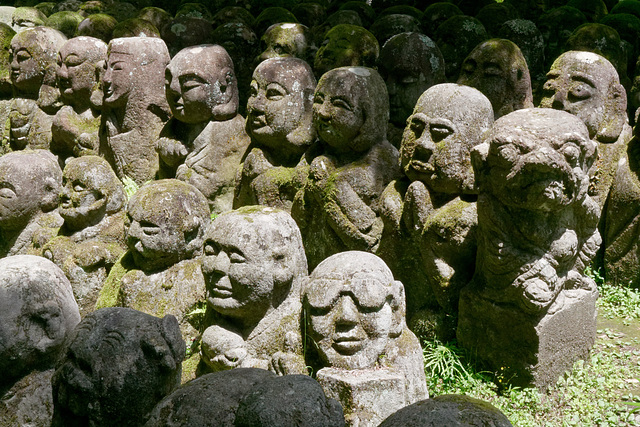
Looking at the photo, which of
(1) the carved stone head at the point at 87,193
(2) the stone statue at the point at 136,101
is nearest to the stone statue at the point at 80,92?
(2) the stone statue at the point at 136,101

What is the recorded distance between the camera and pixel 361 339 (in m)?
5.42

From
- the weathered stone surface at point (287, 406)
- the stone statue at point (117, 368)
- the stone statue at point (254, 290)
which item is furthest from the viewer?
the stone statue at point (254, 290)

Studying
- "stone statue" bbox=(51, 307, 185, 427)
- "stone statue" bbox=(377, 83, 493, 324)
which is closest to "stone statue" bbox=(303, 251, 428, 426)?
"stone statue" bbox=(377, 83, 493, 324)

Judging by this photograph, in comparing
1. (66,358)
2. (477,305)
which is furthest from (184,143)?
(66,358)

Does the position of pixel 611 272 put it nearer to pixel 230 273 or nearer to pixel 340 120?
pixel 340 120

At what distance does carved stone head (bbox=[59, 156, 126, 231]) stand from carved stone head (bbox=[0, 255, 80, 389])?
3.58m

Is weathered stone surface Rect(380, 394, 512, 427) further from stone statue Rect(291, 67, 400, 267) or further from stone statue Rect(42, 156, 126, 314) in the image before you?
stone statue Rect(42, 156, 126, 314)

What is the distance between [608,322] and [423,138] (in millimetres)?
2626

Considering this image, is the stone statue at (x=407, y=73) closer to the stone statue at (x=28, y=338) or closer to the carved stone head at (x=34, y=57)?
the stone statue at (x=28, y=338)

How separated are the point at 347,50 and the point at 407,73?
3.58ft

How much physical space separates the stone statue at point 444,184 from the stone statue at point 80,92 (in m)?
5.47

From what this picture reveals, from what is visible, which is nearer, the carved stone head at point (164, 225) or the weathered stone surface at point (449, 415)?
the weathered stone surface at point (449, 415)

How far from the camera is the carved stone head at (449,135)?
671cm

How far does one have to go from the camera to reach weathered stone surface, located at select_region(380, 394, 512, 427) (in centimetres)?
290
